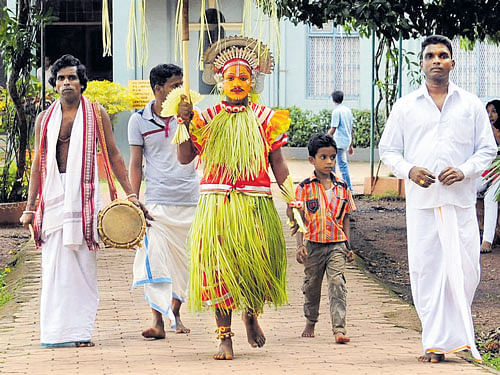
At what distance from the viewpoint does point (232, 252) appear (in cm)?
650

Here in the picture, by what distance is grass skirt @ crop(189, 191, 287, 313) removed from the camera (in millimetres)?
6488

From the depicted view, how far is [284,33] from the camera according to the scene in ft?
76.6

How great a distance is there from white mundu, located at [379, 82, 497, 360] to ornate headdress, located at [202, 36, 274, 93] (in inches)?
38.9

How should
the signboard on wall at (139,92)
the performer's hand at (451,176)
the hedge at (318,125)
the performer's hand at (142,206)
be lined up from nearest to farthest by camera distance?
the performer's hand at (451,176)
the performer's hand at (142,206)
the signboard on wall at (139,92)
the hedge at (318,125)

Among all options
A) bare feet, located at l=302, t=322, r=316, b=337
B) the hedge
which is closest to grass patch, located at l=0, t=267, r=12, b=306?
bare feet, located at l=302, t=322, r=316, b=337

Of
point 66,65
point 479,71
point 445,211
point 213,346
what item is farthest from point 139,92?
point 445,211

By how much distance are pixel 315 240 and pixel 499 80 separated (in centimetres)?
1700

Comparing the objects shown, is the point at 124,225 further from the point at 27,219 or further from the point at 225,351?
the point at 225,351

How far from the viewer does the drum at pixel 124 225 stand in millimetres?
6961

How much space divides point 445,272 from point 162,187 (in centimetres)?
225

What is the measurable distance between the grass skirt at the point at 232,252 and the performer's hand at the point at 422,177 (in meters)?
1.00

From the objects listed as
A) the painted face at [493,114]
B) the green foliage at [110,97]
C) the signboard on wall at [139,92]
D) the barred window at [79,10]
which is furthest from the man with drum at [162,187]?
the barred window at [79,10]

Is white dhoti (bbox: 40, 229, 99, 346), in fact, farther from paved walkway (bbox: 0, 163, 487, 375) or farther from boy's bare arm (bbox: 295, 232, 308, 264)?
boy's bare arm (bbox: 295, 232, 308, 264)

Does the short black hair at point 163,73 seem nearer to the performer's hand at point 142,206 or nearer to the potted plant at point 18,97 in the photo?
the performer's hand at point 142,206
